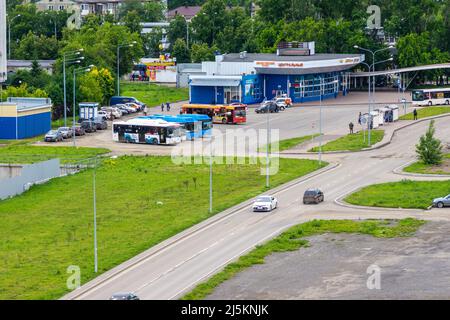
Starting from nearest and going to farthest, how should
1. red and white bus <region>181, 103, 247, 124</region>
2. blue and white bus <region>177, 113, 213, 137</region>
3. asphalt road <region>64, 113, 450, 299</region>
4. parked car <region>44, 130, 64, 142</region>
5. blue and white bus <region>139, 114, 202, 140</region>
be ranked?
asphalt road <region>64, 113, 450, 299</region> → parked car <region>44, 130, 64, 142</region> → blue and white bus <region>139, 114, 202, 140</region> → blue and white bus <region>177, 113, 213, 137</region> → red and white bus <region>181, 103, 247, 124</region>

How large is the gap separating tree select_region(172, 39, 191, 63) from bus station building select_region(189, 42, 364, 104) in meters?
26.6

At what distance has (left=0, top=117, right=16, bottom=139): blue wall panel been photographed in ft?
311

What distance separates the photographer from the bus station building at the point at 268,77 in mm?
119438

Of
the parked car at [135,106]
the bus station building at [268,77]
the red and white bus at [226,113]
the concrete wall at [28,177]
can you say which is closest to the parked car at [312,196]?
the concrete wall at [28,177]

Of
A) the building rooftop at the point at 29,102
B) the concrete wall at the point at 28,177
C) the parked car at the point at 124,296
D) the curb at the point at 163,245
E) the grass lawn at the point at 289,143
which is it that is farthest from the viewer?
the building rooftop at the point at 29,102

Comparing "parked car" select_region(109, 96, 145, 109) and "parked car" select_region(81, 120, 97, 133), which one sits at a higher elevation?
"parked car" select_region(109, 96, 145, 109)

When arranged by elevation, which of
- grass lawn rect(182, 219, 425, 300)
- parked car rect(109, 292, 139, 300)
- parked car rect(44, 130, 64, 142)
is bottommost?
grass lawn rect(182, 219, 425, 300)

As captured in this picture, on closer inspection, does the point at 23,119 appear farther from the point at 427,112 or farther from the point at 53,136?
the point at 427,112

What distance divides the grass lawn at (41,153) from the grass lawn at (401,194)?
23.5m

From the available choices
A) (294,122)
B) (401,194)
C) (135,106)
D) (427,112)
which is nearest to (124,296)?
(401,194)

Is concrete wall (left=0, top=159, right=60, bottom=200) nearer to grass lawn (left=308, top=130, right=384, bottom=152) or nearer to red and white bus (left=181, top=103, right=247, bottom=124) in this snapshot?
grass lawn (left=308, top=130, right=384, bottom=152)

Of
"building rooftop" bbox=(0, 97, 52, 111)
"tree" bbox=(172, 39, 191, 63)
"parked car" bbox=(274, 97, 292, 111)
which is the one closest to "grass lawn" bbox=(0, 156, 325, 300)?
"building rooftop" bbox=(0, 97, 52, 111)

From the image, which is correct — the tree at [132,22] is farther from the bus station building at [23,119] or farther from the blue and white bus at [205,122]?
the blue and white bus at [205,122]
